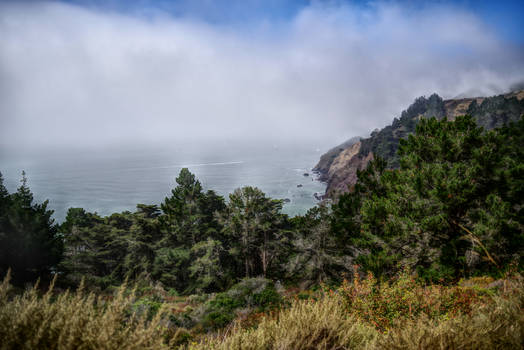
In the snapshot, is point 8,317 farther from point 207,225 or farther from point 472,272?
point 207,225

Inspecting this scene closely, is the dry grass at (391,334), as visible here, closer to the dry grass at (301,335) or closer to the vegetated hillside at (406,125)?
the dry grass at (301,335)

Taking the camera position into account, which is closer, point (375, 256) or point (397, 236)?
point (397, 236)

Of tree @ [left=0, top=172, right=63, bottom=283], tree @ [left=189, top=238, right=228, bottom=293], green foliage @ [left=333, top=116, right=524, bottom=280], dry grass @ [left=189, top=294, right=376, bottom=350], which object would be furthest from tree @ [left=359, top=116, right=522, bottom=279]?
tree @ [left=0, top=172, right=63, bottom=283]

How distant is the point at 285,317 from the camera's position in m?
3.50

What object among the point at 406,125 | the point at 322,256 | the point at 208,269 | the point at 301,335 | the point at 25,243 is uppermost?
the point at 406,125

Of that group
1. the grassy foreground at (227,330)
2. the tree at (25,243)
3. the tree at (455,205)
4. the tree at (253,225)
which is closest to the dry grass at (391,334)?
the grassy foreground at (227,330)

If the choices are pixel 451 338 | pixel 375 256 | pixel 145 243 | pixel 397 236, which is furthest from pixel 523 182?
pixel 145 243

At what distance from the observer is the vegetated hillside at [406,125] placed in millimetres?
53938

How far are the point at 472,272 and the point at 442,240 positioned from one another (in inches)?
67.9

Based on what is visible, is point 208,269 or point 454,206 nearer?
point 454,206

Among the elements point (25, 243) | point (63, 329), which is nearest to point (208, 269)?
point (25, 243)

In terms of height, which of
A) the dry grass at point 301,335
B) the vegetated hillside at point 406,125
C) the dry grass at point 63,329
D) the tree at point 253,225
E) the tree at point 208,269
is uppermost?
the vegetated hillside at point 406,125

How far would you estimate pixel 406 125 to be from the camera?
8019 centimetres

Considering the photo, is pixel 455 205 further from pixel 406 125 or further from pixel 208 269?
pixel 406 125
